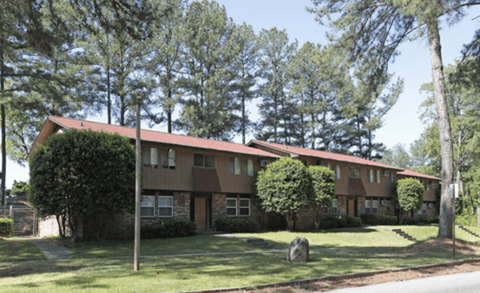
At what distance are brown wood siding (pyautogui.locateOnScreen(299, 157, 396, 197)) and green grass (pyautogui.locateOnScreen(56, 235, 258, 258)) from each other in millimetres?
13760

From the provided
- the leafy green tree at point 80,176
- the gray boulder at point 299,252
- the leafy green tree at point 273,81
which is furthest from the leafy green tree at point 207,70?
the gray boulder at point 299,252

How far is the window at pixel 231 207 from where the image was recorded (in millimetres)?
25958

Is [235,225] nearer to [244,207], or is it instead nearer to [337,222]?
[244,207]

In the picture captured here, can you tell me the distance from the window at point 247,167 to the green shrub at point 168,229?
6376 mm

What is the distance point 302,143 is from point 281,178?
24.8 meters

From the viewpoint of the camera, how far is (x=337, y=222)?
31.2m

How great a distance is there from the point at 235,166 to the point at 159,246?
402 inches

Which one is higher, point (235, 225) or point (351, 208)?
point (351, 208)

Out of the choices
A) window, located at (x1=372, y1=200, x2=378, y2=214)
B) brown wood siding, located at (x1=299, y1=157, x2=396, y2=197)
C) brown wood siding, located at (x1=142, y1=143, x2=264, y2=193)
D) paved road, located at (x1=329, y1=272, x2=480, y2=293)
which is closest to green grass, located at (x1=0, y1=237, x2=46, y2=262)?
brown wood siding, located at (x1=142, y1=143, x2=264, y2=193)

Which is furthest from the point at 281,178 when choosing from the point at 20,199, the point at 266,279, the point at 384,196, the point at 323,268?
the point at 20,199

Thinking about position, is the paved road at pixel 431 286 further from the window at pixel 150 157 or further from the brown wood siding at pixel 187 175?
the window at pixel 150 157

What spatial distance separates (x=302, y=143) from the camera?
161ft

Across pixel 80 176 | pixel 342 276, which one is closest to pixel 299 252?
pixel 342 276

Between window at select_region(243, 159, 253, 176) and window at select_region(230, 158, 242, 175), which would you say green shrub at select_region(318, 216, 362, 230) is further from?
window at select_region(230, 158, 242, 175)
